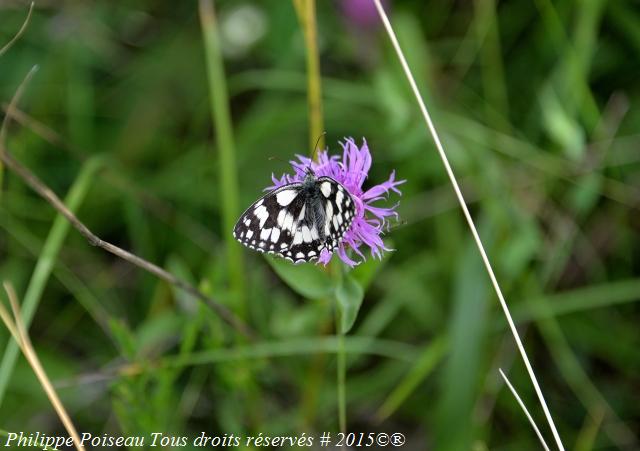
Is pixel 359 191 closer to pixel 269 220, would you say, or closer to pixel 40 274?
pixel 269 220

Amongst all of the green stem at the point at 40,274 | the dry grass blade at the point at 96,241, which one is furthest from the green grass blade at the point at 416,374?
the green stem at the point at 40,274

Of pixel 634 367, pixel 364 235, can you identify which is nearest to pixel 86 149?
pixel 364 235

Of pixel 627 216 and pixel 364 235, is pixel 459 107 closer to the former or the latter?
pixel 627 216

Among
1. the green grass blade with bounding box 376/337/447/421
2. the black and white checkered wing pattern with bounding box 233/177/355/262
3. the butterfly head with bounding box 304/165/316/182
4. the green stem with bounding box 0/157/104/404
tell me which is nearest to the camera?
the black and white checkered wing pattern with bounding box 233/177/355/262

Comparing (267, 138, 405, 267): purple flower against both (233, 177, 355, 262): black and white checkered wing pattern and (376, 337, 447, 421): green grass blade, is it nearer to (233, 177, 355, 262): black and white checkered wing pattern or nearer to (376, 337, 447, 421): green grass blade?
(233, 177, 355, 262): black and white checkered wing pattern

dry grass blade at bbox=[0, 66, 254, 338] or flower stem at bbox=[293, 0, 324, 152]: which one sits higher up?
flower stem at bbox=[293, 0, 324, 152]

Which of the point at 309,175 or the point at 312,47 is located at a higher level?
the point at 312,47

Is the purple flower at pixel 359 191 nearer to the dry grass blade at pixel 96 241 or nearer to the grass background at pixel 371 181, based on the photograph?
the dry grass blade at pixel 96 241

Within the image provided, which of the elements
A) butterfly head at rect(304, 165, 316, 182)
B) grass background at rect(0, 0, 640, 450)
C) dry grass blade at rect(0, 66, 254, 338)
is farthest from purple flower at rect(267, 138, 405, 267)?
grass background at rect(0, 0, 640, 450)

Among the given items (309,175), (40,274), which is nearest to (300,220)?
(309,175)
